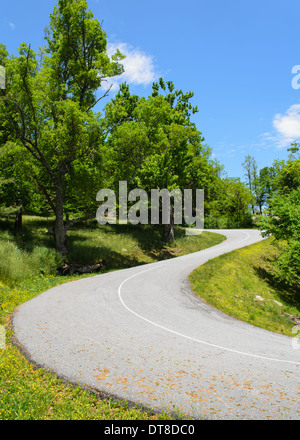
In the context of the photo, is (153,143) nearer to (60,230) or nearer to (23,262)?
(60,230)

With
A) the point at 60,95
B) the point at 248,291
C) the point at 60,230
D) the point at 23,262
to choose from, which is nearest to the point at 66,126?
the point at 60,95

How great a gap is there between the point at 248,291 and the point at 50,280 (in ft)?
40.7

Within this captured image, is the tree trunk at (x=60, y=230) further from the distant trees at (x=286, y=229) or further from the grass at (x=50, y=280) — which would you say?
the distant trees at (x=286, y=229)

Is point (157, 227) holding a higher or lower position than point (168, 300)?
higher

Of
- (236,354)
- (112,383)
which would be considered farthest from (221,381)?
(112,383)

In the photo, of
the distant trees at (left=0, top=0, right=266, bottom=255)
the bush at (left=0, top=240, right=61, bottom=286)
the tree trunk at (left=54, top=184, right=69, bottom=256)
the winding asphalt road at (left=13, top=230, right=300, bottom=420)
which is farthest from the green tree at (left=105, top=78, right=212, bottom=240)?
the winding asphalt road at (left=13, top=230, right=300, bottom=420)

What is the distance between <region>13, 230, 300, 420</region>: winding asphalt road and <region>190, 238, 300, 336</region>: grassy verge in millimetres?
1580

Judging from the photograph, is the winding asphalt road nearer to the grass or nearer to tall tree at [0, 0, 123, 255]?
the grass

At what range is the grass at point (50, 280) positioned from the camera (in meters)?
4.75

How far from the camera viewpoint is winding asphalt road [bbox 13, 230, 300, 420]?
5.09 metres

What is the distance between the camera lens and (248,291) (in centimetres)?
1570

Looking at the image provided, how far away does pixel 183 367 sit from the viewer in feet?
20.5
